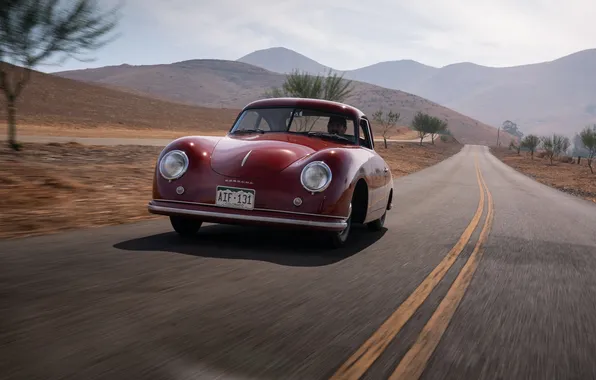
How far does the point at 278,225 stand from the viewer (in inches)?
203

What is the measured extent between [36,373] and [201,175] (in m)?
3.24

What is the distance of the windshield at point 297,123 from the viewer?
6.84 m

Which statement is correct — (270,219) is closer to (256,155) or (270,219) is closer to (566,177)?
(256,155)

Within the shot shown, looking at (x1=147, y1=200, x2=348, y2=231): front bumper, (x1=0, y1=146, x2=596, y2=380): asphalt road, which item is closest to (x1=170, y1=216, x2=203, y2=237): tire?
(x1=0, y1=146, x2=596, y2=380): asphalt road

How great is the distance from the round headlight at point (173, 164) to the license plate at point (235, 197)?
0.50 meters

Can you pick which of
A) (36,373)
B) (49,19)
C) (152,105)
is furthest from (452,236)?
(152,105)

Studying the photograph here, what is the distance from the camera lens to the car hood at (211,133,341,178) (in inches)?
209

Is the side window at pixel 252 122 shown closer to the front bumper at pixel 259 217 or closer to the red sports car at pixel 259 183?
the red sports car at pixel 259 183

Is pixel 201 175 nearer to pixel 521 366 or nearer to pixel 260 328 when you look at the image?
pixel 260 328

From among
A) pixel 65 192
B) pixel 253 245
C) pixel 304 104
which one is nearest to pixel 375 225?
pixel 304 104

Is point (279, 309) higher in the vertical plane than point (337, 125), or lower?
lower

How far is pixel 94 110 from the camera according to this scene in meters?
58.2

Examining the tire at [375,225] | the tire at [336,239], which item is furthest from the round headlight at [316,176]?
the tire at [375,225]

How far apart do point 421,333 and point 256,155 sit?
2.73 meters
